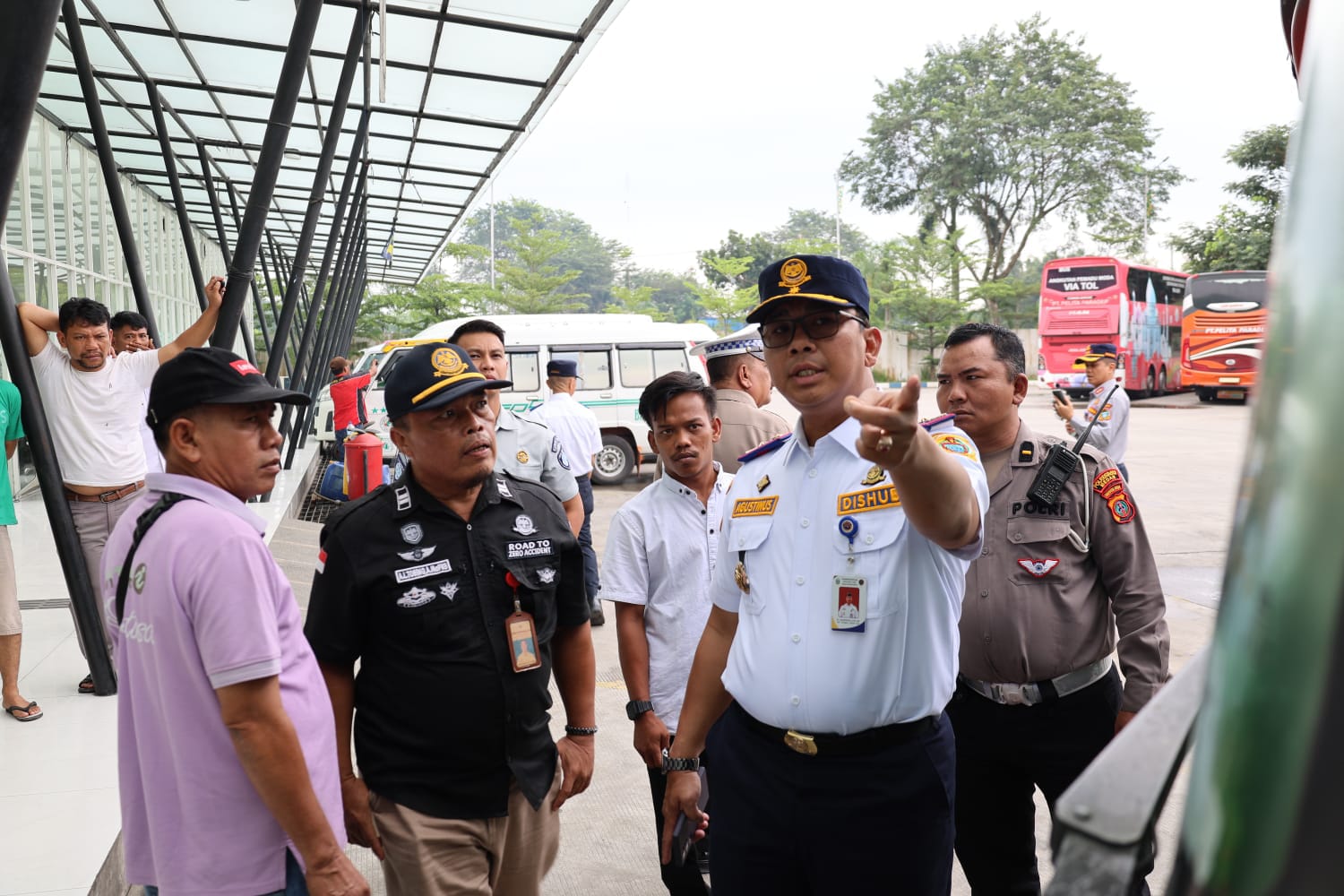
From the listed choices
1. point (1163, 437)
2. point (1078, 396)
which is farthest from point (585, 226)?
point (1163, 437)

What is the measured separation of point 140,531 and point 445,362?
31.8 inches

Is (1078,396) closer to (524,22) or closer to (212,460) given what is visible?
(524,22)

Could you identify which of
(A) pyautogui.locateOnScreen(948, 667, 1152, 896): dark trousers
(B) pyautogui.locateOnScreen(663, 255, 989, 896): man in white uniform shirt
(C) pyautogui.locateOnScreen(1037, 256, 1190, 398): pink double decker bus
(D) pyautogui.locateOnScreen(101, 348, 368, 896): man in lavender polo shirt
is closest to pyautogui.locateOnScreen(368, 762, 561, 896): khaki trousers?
(D) pyautogui.locateOnScreen(101, 348, 368, 896): man in lavender polo shirt

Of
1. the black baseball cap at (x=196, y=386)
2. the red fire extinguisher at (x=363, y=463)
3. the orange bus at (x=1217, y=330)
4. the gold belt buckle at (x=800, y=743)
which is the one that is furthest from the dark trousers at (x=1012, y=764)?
the orange bus at (x=1217, y=330)

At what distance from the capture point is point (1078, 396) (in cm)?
3052

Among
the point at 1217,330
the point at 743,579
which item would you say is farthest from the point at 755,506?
the point at 1217,330

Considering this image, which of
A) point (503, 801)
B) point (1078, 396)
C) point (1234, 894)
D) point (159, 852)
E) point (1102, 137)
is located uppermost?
point (1102, 137)

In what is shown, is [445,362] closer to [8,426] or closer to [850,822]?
[850,822]

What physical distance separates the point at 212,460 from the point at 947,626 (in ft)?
5.09

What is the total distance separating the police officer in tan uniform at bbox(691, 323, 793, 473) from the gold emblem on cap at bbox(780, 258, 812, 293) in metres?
2.28

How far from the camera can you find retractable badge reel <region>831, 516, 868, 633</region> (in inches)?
79.0

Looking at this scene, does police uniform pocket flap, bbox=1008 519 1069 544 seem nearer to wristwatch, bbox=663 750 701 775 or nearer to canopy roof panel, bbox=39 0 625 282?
wristwatch, bbox=663 750 701 775

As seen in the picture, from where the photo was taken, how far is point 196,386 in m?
2.12

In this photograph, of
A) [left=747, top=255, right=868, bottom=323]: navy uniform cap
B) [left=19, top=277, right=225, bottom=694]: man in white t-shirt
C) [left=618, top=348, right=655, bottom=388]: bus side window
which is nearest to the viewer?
[left=747, top=255, right=868, bottom=323]: navy uniform cap
